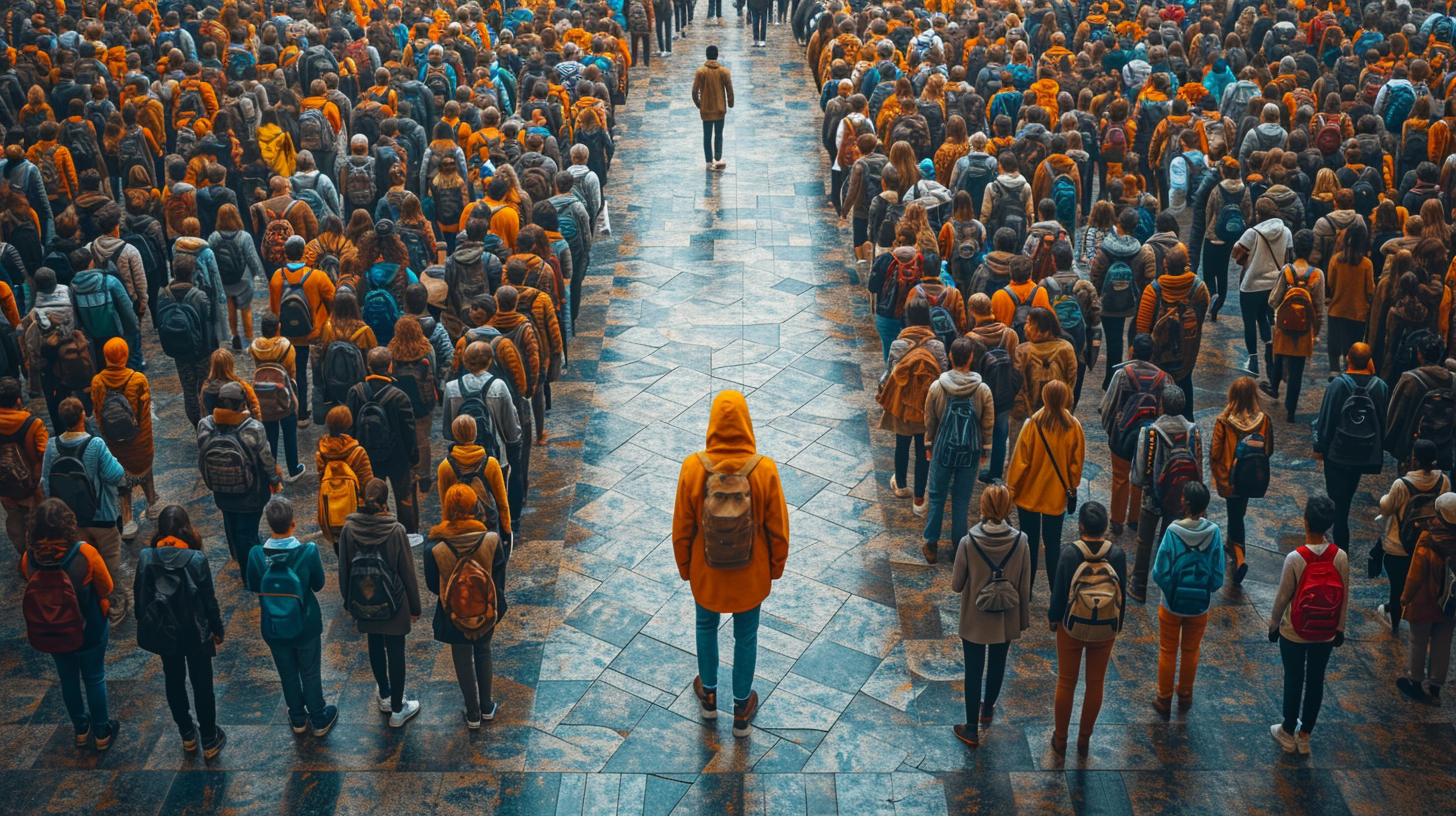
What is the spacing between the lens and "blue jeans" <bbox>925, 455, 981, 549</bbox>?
9.84 meters

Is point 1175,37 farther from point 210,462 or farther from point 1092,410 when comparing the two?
point 210,462

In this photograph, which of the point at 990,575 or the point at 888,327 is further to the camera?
the point at 888,327

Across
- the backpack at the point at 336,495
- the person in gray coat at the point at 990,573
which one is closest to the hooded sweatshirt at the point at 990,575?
the person in gray coat at the point at 990,573

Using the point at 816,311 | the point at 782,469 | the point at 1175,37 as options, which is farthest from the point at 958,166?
the point at 1175,37

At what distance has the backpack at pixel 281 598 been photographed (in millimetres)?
7887

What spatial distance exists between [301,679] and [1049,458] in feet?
16.3

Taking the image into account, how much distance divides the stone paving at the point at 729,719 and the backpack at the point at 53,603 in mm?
916

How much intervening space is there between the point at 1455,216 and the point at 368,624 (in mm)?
11036

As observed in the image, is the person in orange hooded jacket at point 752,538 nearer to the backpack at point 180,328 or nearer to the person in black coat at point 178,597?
the person in black coat at point 178,597

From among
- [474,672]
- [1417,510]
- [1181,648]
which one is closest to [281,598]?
[474,672]

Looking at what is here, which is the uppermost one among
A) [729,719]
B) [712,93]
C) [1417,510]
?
[712,93]

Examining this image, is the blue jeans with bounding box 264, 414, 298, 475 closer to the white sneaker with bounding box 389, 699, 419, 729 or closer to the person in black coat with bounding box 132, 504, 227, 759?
the person in black coat with bounding box 132, 504, 227, 759

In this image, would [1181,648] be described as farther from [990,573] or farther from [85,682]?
[85,682]

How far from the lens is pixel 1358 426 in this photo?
9.70m
